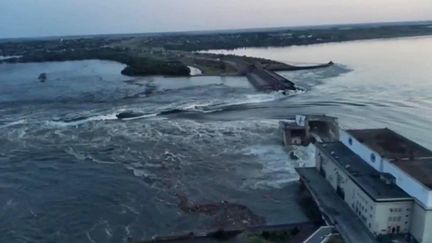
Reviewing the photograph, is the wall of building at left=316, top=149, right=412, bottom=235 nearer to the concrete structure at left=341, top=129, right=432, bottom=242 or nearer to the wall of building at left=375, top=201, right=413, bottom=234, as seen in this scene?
the wall of building at left=375, top=201, right=413, bottom=234

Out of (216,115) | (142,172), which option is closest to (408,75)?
(216,115)

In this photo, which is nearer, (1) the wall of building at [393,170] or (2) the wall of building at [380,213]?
(1) the wall of building at [393,170]

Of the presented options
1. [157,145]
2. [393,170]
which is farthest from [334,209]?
[157,145]

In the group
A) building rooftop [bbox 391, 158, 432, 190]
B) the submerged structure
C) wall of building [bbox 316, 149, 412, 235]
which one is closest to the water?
the submerged structure

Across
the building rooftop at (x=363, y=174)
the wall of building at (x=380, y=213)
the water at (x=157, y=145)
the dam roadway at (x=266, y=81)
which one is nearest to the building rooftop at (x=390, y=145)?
the building rooftop at (x=363, y=174)

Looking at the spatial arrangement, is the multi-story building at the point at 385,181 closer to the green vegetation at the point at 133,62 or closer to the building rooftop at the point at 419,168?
the building rooftop at the point at 419,168

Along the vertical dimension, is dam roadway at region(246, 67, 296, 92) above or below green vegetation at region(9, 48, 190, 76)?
below
